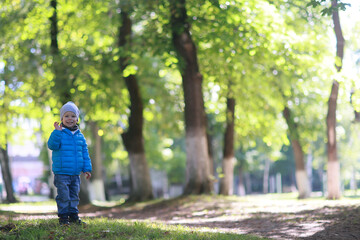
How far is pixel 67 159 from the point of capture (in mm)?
7086

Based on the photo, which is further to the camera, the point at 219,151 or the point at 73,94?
the point at 219,151

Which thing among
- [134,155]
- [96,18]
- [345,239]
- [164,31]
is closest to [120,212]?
[134,155]

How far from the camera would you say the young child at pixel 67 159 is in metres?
7.03

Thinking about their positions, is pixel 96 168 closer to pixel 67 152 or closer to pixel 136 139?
pixel 136 139

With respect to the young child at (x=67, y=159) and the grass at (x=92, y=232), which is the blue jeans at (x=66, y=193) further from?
the grass at (x=92, y=232)

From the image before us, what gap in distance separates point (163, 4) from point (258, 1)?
323 centimetres

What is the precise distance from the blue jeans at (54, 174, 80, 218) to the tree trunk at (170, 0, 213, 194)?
28.9 ft

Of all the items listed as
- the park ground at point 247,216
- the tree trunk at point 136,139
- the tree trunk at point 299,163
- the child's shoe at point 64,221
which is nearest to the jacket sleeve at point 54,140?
the child's shoe at point 64,221

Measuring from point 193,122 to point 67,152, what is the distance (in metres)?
9.23

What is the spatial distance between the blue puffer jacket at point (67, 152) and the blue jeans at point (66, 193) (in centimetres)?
11

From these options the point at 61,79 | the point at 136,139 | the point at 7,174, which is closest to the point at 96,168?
the point at 7,174

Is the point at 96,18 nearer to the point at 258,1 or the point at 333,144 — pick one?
the point at 258,1

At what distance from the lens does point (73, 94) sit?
17266mm

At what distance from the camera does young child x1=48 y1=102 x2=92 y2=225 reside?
23.1ft
